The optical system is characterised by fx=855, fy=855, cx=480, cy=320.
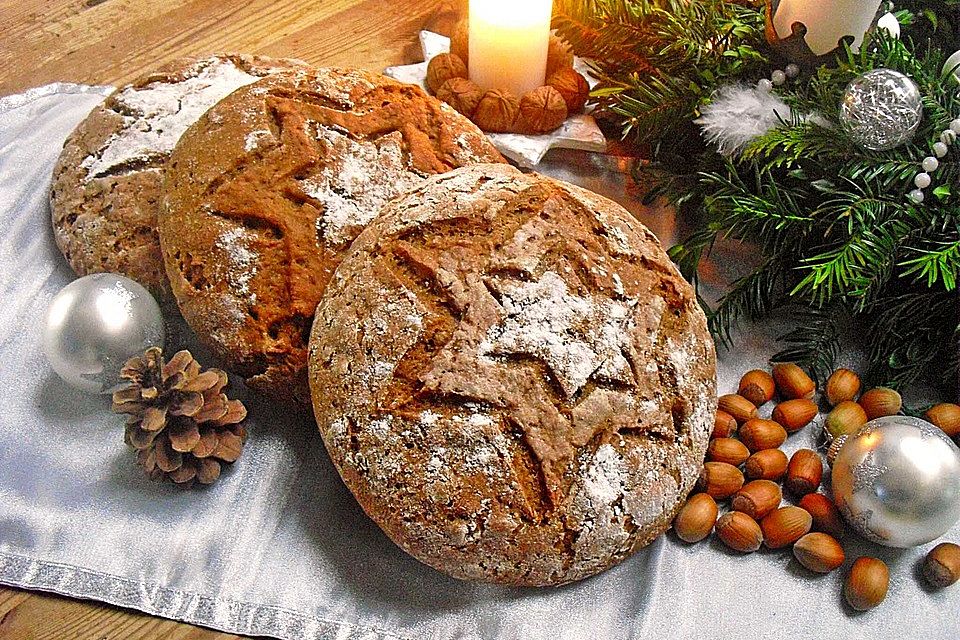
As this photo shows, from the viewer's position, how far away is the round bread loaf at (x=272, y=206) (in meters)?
1.24

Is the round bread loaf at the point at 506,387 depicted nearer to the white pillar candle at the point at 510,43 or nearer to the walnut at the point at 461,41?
the white pillar candle at the point at 510,43

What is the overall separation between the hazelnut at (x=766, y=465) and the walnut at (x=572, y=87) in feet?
2.92

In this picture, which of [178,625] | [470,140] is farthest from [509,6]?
[178,625]

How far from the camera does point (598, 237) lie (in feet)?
4.11

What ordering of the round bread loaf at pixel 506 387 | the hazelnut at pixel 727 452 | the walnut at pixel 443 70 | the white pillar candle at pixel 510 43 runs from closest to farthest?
the round bread loaf at pixel 506 387 → the hazelnut at pixel 727 452 → the white pillar candle at pixel 510 43 → the walnut at pixel 443 70

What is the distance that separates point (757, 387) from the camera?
1.39m

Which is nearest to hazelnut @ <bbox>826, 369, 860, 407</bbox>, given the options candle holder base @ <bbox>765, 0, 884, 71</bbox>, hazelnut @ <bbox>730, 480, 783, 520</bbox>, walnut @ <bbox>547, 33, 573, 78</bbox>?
hazelnut @ <bbox>730, 480, 783, 520</bbox>

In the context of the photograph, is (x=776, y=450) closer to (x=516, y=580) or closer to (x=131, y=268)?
(x=516, y=580)

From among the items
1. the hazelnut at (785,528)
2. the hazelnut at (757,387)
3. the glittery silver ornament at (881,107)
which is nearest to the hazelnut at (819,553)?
the hazelnut at (785,528)

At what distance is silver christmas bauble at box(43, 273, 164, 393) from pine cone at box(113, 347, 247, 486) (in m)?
0.05

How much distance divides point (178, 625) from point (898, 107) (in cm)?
129

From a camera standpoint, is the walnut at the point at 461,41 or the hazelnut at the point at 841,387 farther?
the walnut at the point at 461,41

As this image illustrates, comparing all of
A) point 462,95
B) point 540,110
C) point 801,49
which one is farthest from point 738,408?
point 462,95

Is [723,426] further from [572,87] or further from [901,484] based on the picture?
[572,87]
